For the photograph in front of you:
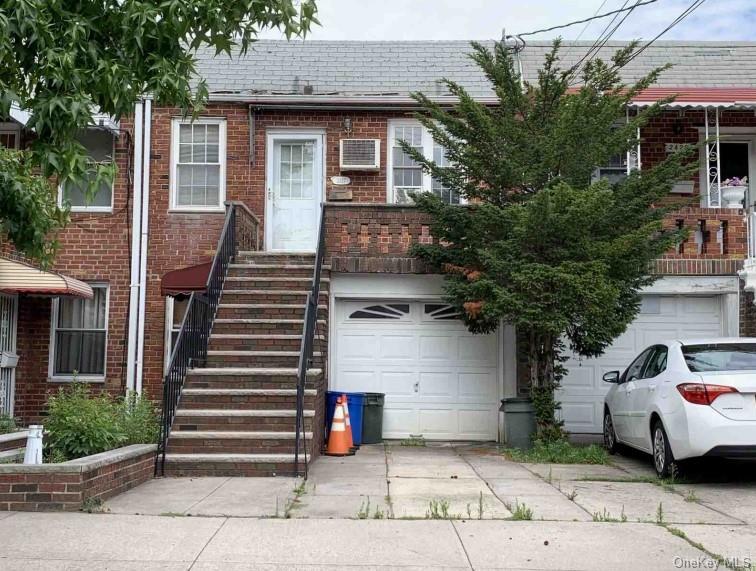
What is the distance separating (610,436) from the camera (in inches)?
424

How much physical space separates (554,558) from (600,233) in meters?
5.98

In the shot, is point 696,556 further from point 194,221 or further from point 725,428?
point 194,221

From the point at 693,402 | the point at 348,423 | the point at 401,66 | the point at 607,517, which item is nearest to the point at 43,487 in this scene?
the point at 607,517

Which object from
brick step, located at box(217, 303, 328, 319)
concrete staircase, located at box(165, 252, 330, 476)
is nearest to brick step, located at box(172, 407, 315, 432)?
concrete staircase, located at box(165, 252, 330, 476)

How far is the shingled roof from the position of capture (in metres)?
14.6

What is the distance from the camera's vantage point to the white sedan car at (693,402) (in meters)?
7.65

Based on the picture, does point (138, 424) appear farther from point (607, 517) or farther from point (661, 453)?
point (661, 453)

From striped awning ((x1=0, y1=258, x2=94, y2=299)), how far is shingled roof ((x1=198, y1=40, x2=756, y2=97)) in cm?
442

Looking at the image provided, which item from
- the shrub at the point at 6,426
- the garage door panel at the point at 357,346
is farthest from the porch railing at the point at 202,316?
the shrub at the point at 6,426

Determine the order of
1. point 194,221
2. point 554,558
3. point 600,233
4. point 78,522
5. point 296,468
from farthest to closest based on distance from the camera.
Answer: point 194,221 < point 600,233 < point 296,468 < point 78,522 < point 554,558

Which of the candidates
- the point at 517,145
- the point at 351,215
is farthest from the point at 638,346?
the point at 351,215

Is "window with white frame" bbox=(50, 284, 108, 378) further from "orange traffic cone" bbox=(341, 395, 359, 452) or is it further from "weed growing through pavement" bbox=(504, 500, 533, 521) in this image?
"weed growing through pavement" bbox=(504, 500, 533, 521)

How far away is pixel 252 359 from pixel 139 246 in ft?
14.1

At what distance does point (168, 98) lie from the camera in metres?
5.65
